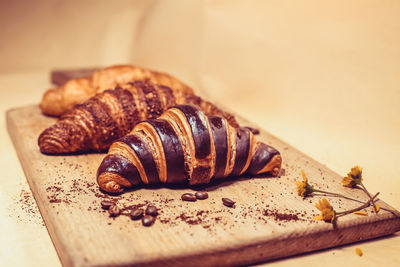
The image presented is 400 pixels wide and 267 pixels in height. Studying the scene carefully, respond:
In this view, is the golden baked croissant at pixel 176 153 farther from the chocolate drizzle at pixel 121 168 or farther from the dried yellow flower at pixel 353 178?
the dried yellow flower at pixel 353 178

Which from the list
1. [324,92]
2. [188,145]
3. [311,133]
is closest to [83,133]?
[188,145]

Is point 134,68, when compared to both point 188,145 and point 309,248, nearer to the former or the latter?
point 188,145

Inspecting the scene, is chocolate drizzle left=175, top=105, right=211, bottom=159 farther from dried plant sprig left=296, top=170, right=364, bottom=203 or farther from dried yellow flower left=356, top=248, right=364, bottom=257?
dried yellow flower left=356, top=248, right=364, bottom=257

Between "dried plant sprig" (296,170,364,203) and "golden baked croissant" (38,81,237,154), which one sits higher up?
"dried plant sprig" (296,170,364,203)

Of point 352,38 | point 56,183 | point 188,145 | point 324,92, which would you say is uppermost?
point 352,38

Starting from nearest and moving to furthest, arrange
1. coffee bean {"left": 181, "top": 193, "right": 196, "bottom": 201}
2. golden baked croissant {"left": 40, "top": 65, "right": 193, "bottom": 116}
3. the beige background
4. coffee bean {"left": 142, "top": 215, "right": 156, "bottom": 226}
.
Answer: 1. coffee bean {"left": 142, "top": 215, "right": 156, "bottom": 226}
2. coffee bean {"left": 181, "top": 193, "right": 196, "bottom": 201}
3. the beige background
4. golden baked croissant {"left": 40, "top": 65, "right": 193, "bottom": 116}

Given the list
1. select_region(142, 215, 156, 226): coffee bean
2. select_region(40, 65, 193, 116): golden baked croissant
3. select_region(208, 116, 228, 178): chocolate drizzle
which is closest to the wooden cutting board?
select_region(142, 215, 156, 226): coffee bean

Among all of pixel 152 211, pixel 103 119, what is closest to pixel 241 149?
pixel 152 211

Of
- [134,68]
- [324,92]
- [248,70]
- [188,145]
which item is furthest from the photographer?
[248,70]

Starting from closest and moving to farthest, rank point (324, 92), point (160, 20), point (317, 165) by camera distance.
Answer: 1. point (317, 165)
2. point (324, 92)
3. point (160, 20)
